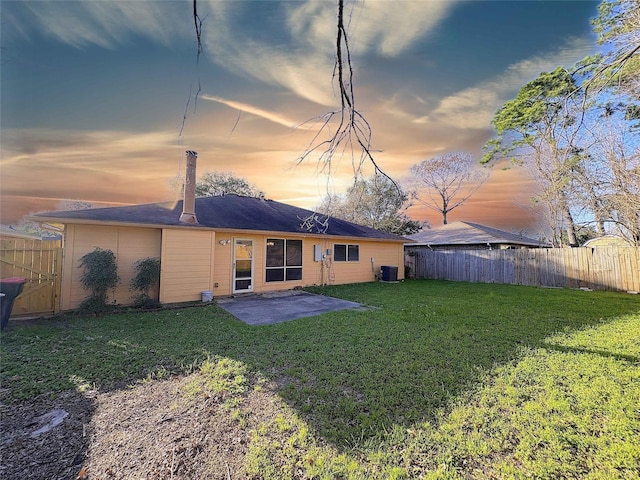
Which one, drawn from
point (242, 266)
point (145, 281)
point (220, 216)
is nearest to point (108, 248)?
point (145, 281)

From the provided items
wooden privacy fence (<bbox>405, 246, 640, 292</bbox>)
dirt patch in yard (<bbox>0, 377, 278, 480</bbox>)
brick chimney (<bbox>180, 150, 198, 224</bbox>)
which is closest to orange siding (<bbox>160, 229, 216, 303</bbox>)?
brick chimney (<bbox>180, 150, 198, 224</bbox>)

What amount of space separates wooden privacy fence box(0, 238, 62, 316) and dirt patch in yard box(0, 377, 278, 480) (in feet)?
14.9

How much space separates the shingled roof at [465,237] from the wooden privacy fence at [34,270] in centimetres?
1695

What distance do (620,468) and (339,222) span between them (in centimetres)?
1214

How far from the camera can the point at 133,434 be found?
2.32 meters

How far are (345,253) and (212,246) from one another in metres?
5.88

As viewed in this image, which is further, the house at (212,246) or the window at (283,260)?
the window at (283,260)

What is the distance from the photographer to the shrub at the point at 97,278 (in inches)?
247

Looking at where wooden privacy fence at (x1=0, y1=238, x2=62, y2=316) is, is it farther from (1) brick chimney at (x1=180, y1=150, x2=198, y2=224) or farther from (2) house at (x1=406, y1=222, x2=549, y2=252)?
(2) house at (x1=406, y1=222, x2=549, y2=252)

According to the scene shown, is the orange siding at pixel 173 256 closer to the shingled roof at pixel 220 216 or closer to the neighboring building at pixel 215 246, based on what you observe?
the neighboring building at pixel 215 246

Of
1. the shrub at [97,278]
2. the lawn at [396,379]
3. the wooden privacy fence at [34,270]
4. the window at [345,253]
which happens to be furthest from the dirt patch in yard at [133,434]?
the window at [345,253]

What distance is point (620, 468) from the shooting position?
195 centimetres

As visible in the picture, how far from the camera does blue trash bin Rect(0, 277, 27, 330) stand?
501cm

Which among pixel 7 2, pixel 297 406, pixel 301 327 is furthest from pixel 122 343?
pixel 7 2
